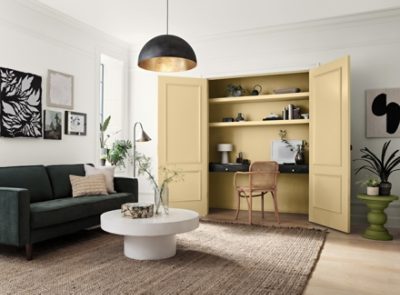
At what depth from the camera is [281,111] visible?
6.19m

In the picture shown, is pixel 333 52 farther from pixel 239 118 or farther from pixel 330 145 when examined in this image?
pixel 239 118

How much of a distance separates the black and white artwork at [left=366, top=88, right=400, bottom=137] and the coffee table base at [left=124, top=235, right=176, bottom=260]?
136 inches

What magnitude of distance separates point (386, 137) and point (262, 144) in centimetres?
193

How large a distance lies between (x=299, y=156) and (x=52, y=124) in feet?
12.2

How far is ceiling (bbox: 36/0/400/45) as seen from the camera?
476 centimetres

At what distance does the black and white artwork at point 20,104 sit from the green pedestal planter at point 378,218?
4288mm

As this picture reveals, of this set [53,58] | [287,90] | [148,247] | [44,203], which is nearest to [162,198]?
[148,247]

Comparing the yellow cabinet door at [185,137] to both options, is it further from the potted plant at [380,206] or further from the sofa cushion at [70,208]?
the potted plant at [380,206]

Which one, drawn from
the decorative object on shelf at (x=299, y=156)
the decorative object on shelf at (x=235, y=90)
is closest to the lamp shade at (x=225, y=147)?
the decorative object on shelf at (x=235, y=90)

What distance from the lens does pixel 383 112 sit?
517cm

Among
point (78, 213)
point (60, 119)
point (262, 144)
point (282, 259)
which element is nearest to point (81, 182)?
point (78, 213)

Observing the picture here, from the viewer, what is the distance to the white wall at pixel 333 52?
517cm

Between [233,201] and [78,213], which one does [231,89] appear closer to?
[233,201]

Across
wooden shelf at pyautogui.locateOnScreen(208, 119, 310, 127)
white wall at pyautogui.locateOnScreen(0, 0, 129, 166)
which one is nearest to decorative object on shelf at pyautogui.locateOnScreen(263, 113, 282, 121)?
wooden shelf at pyautogui.locateOnScreen(208, 119, 310, 127)
